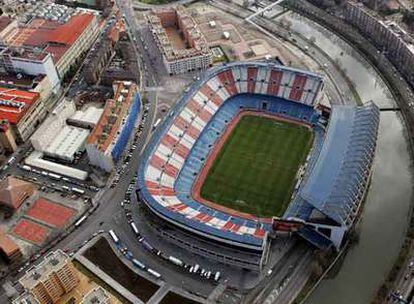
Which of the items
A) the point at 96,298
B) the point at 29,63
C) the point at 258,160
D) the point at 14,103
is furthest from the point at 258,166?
the point at 29,63

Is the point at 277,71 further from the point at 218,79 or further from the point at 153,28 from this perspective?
the point at 153,28

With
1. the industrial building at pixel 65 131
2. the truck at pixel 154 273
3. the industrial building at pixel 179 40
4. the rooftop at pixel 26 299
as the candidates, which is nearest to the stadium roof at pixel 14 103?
the industrial building at pixel 65 131

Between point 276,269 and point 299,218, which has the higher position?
point 299,218

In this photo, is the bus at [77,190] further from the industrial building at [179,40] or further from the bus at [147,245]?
the industrial building at [179,40]

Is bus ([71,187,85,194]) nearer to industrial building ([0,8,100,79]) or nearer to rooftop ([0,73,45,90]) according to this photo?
rooftop ([0,73,45,90])

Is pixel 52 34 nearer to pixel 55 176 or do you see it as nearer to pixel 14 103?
pixel 14 103

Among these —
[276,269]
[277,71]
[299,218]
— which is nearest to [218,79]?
[277,71]

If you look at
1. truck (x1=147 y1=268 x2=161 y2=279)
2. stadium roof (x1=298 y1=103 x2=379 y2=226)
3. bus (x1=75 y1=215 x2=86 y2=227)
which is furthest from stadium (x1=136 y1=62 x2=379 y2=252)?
bus (x1=75 y1=215 x2=86 y2=227)
